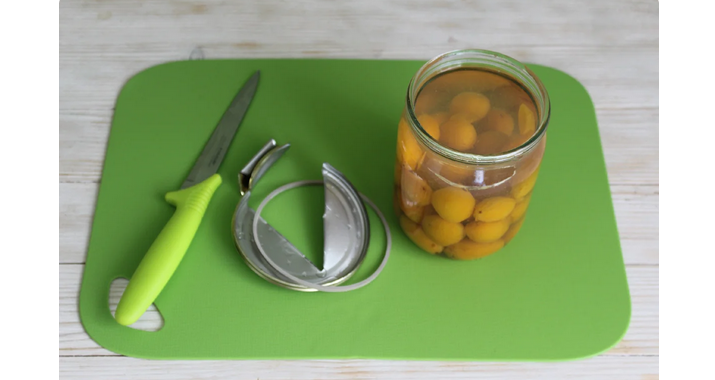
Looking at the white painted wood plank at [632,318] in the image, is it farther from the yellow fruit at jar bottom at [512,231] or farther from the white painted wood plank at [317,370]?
the yellow fruit at jar bottom at [512,231]

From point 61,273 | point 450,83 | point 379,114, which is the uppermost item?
point 450,83

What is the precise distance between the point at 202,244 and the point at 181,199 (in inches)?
2.8

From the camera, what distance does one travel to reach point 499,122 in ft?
2.75

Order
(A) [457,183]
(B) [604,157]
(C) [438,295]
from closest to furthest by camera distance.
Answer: (A) [457,183], (C) [438,295], (B) [604,157]

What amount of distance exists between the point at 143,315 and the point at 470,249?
45cm

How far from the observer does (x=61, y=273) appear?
95 centimetres

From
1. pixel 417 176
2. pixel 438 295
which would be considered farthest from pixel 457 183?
→ pixel 438 295

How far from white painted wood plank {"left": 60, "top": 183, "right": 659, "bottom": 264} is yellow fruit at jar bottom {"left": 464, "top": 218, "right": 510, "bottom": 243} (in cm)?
24

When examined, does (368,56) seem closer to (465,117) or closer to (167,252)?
(465,117)

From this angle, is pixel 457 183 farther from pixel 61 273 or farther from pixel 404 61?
pixel 61 273

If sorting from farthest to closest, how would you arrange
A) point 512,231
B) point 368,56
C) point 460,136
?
point 368,56
point 512,231
point 460,136

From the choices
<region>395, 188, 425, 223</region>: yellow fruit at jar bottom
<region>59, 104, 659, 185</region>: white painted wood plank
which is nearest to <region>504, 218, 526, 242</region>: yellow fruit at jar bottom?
<region>395, 188, 425, 223</region>: yellow fruit at jar bottom

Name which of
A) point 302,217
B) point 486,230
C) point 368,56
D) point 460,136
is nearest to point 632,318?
point 486,230

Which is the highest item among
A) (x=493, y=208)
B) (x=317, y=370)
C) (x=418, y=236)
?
(x=493, y=208)
